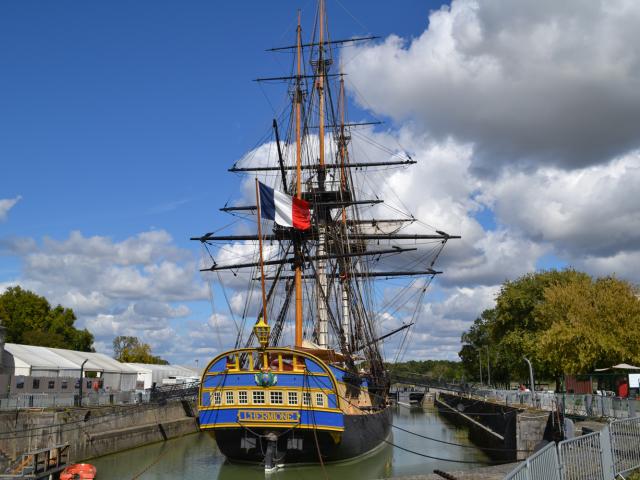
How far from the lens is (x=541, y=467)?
10.4m

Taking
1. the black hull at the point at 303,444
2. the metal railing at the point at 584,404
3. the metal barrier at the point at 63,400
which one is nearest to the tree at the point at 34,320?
the metal barrier at the point at 63,400

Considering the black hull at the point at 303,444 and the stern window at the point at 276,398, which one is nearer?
the stern window at the point at 276,398

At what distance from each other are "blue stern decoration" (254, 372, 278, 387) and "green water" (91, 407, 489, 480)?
3516 mm

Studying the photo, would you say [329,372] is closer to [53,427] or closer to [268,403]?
[268,403]

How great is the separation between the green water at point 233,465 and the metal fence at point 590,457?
12329mm

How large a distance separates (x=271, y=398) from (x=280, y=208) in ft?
27.8

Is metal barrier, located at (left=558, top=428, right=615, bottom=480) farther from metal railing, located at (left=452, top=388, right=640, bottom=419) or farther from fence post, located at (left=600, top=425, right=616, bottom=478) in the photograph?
metal railing, located at (left=452, top=388, right=640, bottom=419)

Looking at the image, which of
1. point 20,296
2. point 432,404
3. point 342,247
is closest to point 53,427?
point 342,247

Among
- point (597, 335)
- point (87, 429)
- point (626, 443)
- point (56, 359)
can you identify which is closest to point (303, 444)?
point (87, 429)

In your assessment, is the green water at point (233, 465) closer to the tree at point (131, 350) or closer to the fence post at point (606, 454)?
the fence post at point (606, 454)

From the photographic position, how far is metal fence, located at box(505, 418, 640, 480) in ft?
34.0

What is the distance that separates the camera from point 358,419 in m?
27.8

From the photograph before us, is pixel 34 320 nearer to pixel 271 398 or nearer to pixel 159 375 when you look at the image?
pixel 159 375

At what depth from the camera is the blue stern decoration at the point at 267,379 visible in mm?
24984
